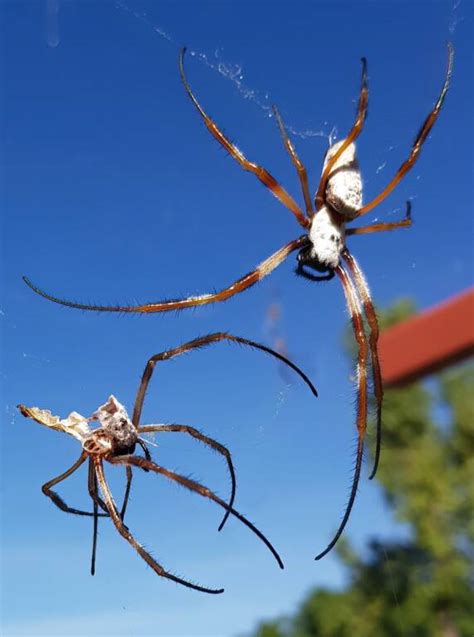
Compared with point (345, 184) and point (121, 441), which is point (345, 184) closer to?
point (345, 184)

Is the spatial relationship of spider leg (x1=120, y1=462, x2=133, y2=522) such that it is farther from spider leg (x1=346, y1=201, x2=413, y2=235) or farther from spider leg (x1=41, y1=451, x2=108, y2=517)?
spider leg (x1=346, y1=201, x2=413, y2=235)

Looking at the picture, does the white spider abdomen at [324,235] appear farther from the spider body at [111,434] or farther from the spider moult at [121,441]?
the spider body at [111,434]

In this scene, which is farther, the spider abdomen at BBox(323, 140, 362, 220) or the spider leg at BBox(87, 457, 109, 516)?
the spider abdomen at BBox(323, 140, 362, 220)

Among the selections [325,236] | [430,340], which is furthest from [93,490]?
[430,340]

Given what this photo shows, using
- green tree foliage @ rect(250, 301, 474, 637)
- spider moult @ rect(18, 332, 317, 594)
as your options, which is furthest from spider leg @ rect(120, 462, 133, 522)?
green tree foliage @ rect(250, 301, 474, 637)

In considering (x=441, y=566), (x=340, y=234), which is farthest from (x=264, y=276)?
(x=441, y=566)
